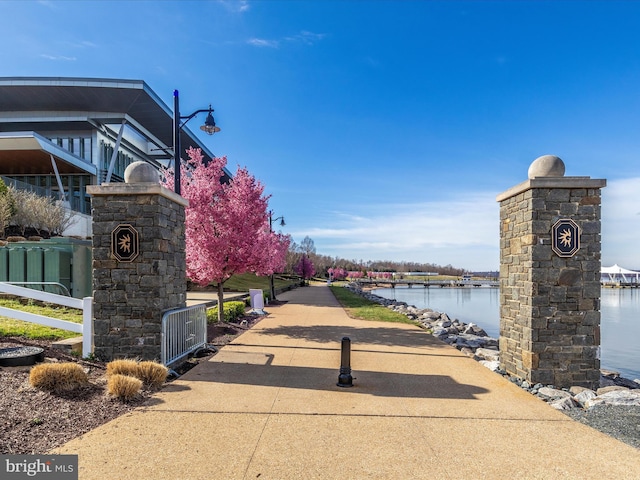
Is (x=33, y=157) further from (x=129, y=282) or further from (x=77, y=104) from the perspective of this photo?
(x=129, y=282)

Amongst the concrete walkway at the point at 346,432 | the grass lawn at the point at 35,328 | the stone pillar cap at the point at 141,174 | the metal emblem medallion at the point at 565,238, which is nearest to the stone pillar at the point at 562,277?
the metal emblem medallion at the point at 565,238

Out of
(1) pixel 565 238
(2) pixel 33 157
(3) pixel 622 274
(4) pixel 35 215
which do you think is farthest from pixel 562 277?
(3) pixel 622 274

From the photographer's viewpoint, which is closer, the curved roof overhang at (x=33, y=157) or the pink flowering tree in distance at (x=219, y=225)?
the pink flowering tree in distance at (x=219, y=225)

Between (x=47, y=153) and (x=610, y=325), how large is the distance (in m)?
38.0

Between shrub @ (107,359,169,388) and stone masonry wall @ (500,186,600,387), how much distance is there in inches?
242

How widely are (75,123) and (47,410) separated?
41253 mm

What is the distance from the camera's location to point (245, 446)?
4.38 m

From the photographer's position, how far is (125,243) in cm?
771

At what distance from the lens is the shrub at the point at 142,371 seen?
6.34 metres

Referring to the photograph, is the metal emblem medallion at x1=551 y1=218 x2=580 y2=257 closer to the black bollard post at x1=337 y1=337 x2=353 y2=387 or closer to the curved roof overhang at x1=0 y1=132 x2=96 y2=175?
the black bollard post at x1=337 y1=337 x2=353 y2=387

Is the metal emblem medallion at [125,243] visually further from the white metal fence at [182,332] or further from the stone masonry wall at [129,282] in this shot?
the white metal fence at [182,332]

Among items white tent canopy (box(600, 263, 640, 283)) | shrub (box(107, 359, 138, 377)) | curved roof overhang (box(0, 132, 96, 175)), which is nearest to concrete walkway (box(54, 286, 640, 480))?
shrub (box(107, 359, 138, 377))
